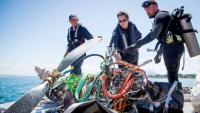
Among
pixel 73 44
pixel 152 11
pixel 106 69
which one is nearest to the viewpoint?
pixel 106 69

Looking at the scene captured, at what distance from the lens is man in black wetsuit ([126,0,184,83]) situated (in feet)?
16.4

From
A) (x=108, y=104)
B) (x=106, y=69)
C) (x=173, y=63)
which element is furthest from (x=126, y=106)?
(x=173, y=63)

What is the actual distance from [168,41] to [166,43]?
6cm

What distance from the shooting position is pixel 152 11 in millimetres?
5617

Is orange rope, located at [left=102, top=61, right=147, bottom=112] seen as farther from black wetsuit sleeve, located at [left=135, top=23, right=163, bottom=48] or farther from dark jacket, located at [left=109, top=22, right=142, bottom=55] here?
dark jacket, located at [left=109, top=22, right=142, bottom=55]

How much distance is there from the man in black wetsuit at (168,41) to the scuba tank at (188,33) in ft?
0.50

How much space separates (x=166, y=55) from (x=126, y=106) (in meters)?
1.64

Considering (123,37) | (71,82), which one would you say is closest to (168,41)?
(123,37)

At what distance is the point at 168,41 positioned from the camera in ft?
16.9

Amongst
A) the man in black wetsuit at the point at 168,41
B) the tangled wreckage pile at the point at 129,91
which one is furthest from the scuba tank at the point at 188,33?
the tangled wreckage pile at the point at 129,91

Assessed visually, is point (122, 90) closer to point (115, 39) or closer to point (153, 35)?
point (153, 35)

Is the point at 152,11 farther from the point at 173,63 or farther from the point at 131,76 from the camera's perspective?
the point at 131,76

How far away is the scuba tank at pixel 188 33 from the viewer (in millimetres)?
4949

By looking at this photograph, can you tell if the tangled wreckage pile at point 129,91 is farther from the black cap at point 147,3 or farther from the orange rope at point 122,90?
the black cap at point 147,3
